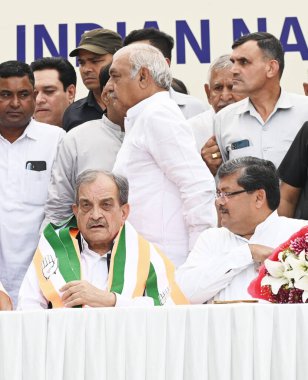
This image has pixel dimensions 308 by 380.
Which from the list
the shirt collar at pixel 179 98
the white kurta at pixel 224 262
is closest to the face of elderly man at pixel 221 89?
the shirt collar at pixel 179 98

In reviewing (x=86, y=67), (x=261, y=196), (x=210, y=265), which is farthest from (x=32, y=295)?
(x=86, y=67)

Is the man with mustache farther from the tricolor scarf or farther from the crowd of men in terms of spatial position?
the tricolor scarf

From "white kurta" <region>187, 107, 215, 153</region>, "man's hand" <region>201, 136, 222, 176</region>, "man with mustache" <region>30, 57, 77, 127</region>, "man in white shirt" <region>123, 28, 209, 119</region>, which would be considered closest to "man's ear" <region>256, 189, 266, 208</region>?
"man's hand" <region>201, 136, 222, 176</region>

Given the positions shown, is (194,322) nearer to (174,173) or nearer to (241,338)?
(241,338)

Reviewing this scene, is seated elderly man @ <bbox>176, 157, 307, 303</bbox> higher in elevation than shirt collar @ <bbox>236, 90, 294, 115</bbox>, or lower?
lower

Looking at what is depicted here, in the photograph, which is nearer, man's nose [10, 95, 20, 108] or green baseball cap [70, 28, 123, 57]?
man's nose [10, 95, 20, 108]

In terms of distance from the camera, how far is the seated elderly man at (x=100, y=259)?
5066 millimetres

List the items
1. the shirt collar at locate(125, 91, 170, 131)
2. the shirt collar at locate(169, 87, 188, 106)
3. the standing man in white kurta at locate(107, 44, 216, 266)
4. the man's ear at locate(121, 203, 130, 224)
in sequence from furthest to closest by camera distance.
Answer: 1. the shirt collar at locate(169, 87, 188, 106)
2. the shirt collar at locate(125, 91, 170, 131)
3. the standing man in white kurta at locate(107, 44, 216, 266)
4. the man's ear at locate(121, 203, 130, 224)

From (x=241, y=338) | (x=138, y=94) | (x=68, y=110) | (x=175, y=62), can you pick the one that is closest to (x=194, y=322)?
(x=241, y=338)

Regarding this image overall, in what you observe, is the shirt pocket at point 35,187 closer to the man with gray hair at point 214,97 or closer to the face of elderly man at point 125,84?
the face of elderly man at point 125,84

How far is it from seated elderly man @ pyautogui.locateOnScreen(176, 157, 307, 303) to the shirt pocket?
0.92 meters

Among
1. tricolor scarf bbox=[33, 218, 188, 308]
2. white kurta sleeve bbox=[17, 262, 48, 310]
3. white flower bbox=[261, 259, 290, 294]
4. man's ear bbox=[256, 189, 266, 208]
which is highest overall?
man's ear bbox=[256, 189, 266, 208]

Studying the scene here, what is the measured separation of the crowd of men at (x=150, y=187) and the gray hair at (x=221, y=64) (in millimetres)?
18

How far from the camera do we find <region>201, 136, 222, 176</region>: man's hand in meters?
6.02
